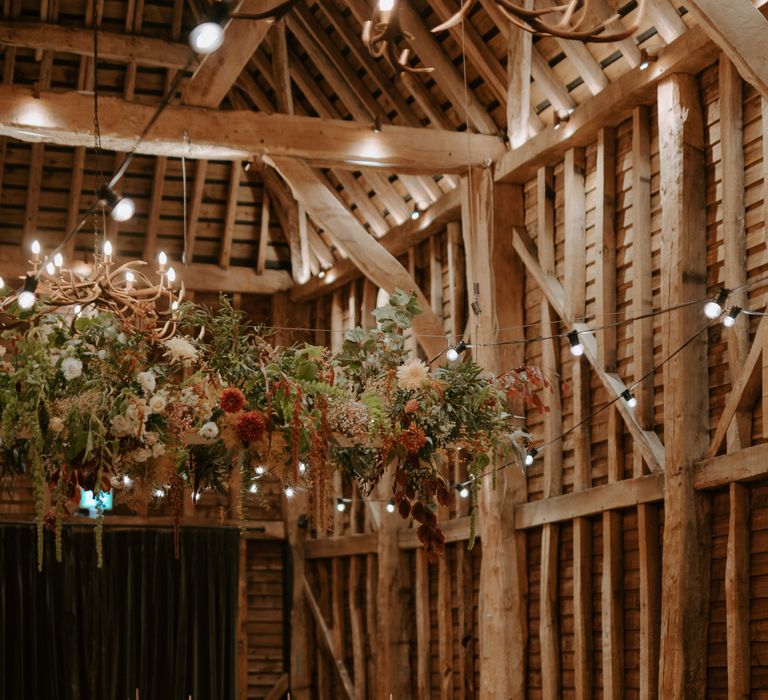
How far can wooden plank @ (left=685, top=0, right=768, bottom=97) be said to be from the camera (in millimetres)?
5375

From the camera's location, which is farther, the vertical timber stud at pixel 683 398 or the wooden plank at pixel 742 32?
the vertical timber stud at pixel 683 398

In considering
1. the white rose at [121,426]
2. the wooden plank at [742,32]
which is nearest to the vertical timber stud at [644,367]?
the wooden plank at [742,32]

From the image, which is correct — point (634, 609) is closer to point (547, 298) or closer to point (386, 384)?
point (547, 298)

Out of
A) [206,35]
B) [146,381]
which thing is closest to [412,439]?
[146,381]

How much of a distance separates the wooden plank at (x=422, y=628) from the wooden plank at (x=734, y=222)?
3877mm

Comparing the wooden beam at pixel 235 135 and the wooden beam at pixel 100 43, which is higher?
the wooden beam at pixel 100 43

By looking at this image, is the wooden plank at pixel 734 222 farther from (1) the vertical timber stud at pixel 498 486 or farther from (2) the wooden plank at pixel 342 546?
(2) the wooden plank at pixel 342 546

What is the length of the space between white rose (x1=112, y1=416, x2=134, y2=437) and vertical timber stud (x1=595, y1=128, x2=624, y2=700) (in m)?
3.49

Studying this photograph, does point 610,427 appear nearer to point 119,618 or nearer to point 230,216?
point 119,618

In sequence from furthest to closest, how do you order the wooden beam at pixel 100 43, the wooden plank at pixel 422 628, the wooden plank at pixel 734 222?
the wooden beam at pixel 100 43 < the wooden plank at pixel 422 628 < the wooden plank at pixel 734 222

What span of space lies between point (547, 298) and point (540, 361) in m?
0.50

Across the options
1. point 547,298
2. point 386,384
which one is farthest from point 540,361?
point 386,384

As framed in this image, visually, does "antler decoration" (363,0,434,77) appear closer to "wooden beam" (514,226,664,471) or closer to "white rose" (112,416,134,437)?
"white rose" (112,416,134,437)

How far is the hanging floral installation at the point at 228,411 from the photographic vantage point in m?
5.36
